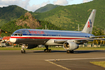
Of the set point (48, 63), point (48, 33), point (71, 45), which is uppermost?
point (48, 33)

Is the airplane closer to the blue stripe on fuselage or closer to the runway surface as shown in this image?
the blue stripe on fuselage

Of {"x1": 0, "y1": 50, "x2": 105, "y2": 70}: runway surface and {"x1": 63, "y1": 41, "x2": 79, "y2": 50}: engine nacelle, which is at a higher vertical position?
{"x1": 63, "y1": 41, "x2": 79, "y2": 50}: engine nacelle

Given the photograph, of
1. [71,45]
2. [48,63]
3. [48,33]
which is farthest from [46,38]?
[48,63]

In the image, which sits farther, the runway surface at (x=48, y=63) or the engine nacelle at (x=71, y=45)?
the engine nacelle at (x=71, y=45)

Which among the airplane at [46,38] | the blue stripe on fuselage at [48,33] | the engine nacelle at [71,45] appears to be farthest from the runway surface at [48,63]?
the blue stripe on fuselage at [48,33]

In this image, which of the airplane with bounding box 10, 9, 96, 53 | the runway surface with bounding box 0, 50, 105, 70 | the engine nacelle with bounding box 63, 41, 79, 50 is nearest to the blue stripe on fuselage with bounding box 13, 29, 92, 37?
the airplane with bounding box 10, 9, 96, 53

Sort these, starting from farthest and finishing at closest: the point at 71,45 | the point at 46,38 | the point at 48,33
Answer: the point at 48,33 → the point at 46,38 → the point at 71,45

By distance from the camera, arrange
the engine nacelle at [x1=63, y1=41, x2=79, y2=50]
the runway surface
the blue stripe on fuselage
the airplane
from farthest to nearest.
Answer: the engine nacelle at [x1=63, y1=41, x2=79, y2=50] → the blue stripe on fuselage → the airplane → the runway surface

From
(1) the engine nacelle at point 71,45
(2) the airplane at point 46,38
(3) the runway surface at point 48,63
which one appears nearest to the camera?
(3) the runway surface at point 48,63

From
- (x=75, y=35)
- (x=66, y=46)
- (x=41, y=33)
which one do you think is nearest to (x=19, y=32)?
(x=41, y=33)

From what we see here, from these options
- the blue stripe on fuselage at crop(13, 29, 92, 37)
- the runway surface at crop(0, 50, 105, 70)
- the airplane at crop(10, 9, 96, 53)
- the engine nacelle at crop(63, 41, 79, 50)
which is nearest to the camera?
the runway surface at crop(0, 50, 105, 70)

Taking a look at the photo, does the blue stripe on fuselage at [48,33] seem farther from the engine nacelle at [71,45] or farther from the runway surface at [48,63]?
the runway surface at [48,63]

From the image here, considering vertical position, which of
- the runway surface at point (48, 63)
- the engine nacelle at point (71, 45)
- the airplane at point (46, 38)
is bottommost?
the runway surface at point (48, 63)

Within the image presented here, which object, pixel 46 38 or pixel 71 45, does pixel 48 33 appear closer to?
pixel 46 38
